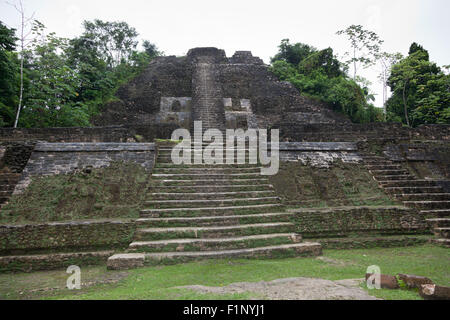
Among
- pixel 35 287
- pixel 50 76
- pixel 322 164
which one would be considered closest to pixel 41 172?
pixel 35 287

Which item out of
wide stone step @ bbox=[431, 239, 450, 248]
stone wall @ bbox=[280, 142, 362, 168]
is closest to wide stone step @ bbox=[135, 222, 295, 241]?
stone wall @ bbox=[280, 142, 362, 168]

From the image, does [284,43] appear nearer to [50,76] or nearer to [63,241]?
[50,76]

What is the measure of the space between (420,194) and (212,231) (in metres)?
4.83

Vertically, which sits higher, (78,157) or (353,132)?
(353,132)

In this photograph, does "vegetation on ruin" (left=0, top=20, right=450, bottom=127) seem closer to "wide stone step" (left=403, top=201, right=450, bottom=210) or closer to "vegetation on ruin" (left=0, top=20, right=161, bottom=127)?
"vegetation on ruin" (left=0, top=20, right=161, bottom=127)

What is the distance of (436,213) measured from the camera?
534cm

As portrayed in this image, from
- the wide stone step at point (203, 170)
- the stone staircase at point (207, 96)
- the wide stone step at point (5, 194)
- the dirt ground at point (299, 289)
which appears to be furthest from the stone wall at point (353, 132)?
the wide stone step at point (5, 194)

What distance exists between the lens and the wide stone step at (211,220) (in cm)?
473

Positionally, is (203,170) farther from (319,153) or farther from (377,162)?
(377,162)

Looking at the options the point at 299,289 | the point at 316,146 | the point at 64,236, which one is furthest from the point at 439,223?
the point at 64,236

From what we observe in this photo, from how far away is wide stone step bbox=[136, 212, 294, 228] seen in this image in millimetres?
4734

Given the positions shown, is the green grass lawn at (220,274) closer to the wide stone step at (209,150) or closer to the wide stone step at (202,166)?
the wide stone step at (202,166)

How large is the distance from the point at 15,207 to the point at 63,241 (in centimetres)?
150
